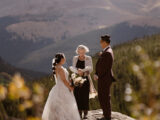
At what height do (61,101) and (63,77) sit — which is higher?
(63,77)

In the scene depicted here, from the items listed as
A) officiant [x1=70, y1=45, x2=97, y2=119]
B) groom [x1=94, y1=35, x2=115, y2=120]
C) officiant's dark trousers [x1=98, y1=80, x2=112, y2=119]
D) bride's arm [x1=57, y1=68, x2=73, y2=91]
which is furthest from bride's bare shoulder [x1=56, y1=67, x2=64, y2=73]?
officiant [x1=70, y1=45, x2=97, y2=119]

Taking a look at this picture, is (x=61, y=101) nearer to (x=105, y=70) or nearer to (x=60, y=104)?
(x=60, y=104)

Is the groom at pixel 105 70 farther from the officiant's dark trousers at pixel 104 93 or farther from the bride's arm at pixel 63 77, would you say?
the bride's arm at pixel 63 77

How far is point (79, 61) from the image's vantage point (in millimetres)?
7805

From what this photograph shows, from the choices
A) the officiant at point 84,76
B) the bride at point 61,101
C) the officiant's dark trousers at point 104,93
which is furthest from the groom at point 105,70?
the bride at point 61,101

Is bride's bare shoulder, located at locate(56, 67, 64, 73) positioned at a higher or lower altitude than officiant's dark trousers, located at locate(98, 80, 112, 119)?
higher

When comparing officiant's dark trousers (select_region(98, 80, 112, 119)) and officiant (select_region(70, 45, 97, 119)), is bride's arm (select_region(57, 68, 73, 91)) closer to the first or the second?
officiant's dark trousers (select_region(98, 80, 112, 119))

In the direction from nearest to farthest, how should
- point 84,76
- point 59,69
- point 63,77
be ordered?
point 59,69, point 63,77, point 84,76

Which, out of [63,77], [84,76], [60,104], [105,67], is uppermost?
[105,67]

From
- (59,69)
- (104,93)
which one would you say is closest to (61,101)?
(59,69)

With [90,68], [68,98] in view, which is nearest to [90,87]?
[90,68]

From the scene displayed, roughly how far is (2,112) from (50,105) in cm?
546

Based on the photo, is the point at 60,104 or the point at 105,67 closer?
the point at 60,104

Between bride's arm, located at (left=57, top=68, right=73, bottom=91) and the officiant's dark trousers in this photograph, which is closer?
bride's arm, located at (left=57, top=68, right=73, bottom=91)
